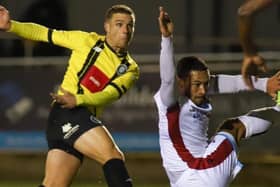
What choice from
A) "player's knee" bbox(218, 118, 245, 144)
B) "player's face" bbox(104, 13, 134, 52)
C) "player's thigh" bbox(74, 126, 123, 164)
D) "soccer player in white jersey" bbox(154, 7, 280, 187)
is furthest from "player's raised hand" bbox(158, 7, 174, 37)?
"player's thigh" bbox(74, 126, 123, 164)

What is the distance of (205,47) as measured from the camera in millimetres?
17078

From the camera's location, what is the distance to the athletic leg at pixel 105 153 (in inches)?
395

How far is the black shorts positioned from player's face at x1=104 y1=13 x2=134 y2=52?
0.61 metres

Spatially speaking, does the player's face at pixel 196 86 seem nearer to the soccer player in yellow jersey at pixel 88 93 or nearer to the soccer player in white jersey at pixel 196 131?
the soccer player in white jersey at pixel 196 131

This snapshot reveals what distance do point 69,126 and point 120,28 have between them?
89 centimetres

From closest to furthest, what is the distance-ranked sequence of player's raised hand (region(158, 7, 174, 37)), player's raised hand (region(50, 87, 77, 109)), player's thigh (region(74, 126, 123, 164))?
1. player's raised hand (region(158, 7, 174, 37))
2. player's raised hand (region(50, 87, 77, 109))
3. player's thigh (region(74, 126, 123, 164))

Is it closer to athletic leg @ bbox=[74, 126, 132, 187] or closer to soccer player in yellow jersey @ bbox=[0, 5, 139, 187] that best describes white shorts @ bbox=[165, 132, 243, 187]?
athletic leg @ bbox=[74, 126, 132, 187]

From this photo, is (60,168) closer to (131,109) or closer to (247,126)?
→ (247,126)

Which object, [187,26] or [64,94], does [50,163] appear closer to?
[64,94]

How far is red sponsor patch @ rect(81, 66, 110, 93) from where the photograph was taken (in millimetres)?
10367

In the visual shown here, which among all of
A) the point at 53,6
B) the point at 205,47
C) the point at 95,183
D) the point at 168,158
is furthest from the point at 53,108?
the point at 53,6

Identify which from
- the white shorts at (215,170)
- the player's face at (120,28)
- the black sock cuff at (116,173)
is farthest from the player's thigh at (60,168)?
the white shorts at (215,170)

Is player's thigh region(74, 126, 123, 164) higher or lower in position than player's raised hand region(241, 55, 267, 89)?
lower

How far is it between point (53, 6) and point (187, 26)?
1.95m
